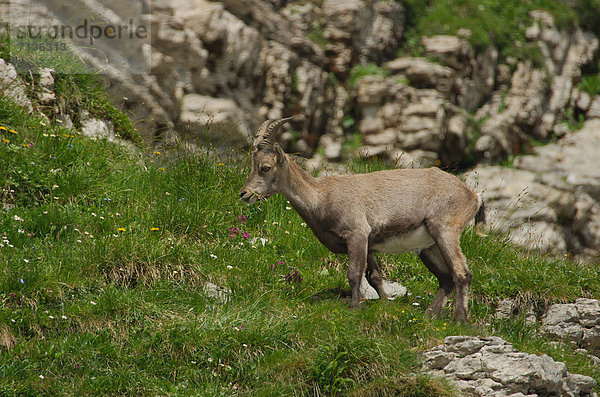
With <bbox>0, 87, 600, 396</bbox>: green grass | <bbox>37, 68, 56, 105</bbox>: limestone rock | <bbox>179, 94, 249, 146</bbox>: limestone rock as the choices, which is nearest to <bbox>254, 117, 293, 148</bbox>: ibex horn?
<bbox>0, 87, 600, 396</bbox>: green grass

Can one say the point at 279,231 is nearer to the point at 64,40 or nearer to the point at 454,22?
the point at 64,40

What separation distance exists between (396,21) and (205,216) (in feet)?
35.3

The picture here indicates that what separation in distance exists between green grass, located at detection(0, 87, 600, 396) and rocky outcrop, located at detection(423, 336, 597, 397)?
0.23m

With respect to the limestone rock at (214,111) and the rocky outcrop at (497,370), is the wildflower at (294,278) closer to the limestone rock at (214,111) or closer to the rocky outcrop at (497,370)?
the rocky outcrop at (497,370)

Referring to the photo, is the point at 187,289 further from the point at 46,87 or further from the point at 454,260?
the point at 46,87

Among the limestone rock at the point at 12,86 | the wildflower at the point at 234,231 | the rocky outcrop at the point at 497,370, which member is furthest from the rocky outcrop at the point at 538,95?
the limestone rock at the point at 12,86

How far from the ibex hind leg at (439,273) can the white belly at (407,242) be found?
23 cm

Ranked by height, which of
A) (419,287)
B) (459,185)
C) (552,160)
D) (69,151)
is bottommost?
(552,160)

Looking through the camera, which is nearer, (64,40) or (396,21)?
(64,40)

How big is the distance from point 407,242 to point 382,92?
8.91 meters

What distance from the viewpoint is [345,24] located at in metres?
16.1

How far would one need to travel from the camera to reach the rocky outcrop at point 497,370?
5602mm

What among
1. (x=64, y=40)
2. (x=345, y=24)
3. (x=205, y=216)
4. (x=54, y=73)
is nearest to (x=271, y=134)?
(x=205, y=216)

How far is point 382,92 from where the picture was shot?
51.2 feet
